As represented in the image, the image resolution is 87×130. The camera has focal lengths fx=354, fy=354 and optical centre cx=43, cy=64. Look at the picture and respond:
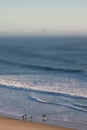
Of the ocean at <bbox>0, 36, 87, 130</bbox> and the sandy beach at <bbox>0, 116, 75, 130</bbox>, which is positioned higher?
the ocean at <bbox>0, 36, 87, 130</bbox>

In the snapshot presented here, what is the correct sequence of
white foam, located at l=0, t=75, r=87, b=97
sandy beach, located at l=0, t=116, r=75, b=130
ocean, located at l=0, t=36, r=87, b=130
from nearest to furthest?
sandy beach, located at l=0, t=116, r=75, b=130 < ocean, located at l=0, t=36, r=87, b=130 < white foam, located at l=0, t=75, r=87, b=97

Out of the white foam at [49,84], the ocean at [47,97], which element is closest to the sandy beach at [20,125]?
the ocean at [47,97]

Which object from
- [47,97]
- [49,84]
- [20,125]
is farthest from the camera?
[49,84]

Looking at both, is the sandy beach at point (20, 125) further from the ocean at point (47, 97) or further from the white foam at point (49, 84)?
the white foam at point (49, 84)

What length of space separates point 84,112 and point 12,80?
532 inches

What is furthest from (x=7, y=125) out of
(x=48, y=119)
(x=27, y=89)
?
(x=27, y=89)

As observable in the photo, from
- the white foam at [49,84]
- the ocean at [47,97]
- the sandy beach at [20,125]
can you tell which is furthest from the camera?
the white foam at [49,84]

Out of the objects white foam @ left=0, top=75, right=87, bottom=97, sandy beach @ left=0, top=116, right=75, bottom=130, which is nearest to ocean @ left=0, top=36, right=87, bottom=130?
white foam @ left=0, top=75, right=87, bottom=97

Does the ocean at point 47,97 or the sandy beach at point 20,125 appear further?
the ocean at point 47,97

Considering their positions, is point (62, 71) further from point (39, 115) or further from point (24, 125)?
point (24, 125)

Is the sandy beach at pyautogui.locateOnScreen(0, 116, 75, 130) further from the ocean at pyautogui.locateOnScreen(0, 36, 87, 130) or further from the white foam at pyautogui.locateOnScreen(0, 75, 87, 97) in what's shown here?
the white foam at pyautogui.locateOnScreen(0, 75, 87, 97)

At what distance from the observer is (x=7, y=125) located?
701 inches

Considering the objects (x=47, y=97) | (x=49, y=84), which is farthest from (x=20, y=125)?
(x=49, y=84)

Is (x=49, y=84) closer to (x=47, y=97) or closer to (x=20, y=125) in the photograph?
(x=47, y=97)
